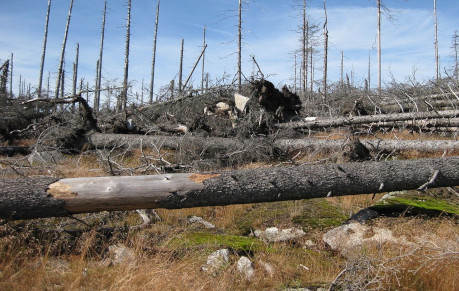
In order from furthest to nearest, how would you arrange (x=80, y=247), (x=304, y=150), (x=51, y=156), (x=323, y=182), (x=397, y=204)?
(x=304, y=150) → (x=51, y=156) → (x=397, y=204) → (x=323, y=182) → (x=80, y=247)

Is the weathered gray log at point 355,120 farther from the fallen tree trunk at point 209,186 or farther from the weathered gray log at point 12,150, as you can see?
the weathered gray log at point 12,150

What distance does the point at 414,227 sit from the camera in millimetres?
4777

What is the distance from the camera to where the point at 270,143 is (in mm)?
9234

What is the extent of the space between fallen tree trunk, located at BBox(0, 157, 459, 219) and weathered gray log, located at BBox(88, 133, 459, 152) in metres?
3.32

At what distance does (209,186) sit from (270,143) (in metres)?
5.21

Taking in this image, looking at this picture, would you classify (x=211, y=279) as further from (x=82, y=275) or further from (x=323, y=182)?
(x=323, y=182)

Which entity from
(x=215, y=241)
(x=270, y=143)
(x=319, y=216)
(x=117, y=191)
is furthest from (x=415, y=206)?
(x=117, y=191)

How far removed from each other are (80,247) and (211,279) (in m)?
1.76

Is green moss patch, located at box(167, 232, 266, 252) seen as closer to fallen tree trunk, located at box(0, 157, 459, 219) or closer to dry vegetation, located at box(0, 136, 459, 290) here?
dry vegetation, located at box(0, 136, 459, 290)

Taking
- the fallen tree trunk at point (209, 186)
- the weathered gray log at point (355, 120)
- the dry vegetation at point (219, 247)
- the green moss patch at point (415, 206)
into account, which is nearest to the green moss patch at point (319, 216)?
the dry vegetation at point (219, 247)

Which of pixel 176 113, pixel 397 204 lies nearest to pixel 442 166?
pixel 397 204

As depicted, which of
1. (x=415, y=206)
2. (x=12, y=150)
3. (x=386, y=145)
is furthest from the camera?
(x=12, y=150)

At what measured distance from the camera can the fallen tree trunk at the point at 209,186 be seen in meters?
3.90

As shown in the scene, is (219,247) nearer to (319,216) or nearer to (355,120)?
(319,216)
